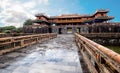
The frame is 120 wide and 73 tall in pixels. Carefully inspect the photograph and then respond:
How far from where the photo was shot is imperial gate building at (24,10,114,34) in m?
→ 46.5

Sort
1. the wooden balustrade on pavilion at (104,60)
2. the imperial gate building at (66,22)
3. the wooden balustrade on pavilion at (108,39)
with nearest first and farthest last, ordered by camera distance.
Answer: the wooden balustrade on pavilion at (104,60) → the wooden balustrade on pavilion at (108,39) → the imperial gate building at (66,22)

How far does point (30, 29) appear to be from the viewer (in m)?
47.0

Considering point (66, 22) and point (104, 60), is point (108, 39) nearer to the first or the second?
point (104, 60)

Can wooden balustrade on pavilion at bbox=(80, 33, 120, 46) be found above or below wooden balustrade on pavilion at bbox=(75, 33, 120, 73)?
below

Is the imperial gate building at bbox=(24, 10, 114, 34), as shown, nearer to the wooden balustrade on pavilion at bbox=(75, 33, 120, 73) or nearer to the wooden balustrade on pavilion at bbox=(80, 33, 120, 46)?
the wooden balustrade on pavilion at bbox=(80, 33, 120, 46)

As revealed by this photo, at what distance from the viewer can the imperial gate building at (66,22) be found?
153 feet

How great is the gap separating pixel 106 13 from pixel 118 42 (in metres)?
26.1

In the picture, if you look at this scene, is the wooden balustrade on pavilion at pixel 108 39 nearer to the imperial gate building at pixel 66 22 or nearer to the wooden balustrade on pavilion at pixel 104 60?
the imperial gate building at pixel 66 22

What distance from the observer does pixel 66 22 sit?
55.8 m

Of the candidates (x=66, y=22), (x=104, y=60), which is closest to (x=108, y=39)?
(x=104, y=60)

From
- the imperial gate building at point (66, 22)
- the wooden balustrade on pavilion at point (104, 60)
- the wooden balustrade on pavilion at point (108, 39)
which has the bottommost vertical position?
the wooden balustrade on pavilion at point (108, 39)

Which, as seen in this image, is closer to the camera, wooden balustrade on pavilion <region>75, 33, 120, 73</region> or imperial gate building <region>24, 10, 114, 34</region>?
wooden balustrade on pavilion <region>75, 33, 120, 73</region>

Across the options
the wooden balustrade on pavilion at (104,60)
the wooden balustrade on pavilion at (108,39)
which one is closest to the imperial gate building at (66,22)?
the wooden balustrade on pavilion at (108,39)

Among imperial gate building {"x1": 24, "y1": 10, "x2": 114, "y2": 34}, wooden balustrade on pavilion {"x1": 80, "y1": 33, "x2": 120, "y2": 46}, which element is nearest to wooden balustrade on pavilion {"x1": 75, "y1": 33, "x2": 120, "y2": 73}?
wooden balustrade on pavilion {"x1": 80, "y1": 33, "x2": 120, "y2": 46}
